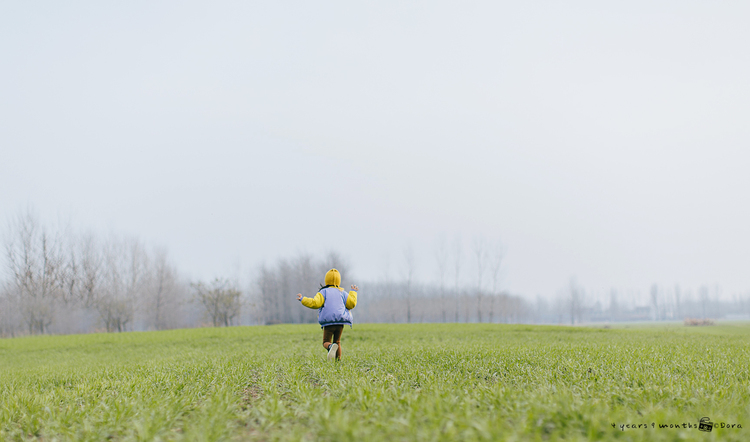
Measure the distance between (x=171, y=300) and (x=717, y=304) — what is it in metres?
143

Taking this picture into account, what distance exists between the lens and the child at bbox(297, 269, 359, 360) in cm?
909

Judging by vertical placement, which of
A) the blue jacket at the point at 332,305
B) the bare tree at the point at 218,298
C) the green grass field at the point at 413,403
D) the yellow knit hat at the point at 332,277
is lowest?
the bare tree at the point at 218,298

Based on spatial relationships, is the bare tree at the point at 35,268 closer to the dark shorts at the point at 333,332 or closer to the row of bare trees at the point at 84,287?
the row of bare trees at the point at 84,287

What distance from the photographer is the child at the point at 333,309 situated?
9.09 m

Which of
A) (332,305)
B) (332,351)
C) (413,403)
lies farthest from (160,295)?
(413,403)

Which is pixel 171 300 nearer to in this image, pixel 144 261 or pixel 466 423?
pixel 144 261

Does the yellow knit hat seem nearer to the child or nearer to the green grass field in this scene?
the child

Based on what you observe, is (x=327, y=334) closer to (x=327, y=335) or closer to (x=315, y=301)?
(x=327, y=335)

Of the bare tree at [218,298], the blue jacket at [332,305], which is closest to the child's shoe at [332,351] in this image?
the blue jacket at [332,305]

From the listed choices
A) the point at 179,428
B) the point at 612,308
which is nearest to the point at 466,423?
the point at 179,428

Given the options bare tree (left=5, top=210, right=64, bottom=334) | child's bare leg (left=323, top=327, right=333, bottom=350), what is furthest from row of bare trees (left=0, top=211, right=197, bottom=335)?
child's bare leg (left=323, top=327, right=333, bottom=350)

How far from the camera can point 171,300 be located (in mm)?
57375

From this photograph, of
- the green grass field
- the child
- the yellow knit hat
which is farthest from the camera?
the yellow knit hat

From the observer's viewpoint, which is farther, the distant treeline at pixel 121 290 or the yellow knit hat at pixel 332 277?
the distant treeline at pixel 121 290
